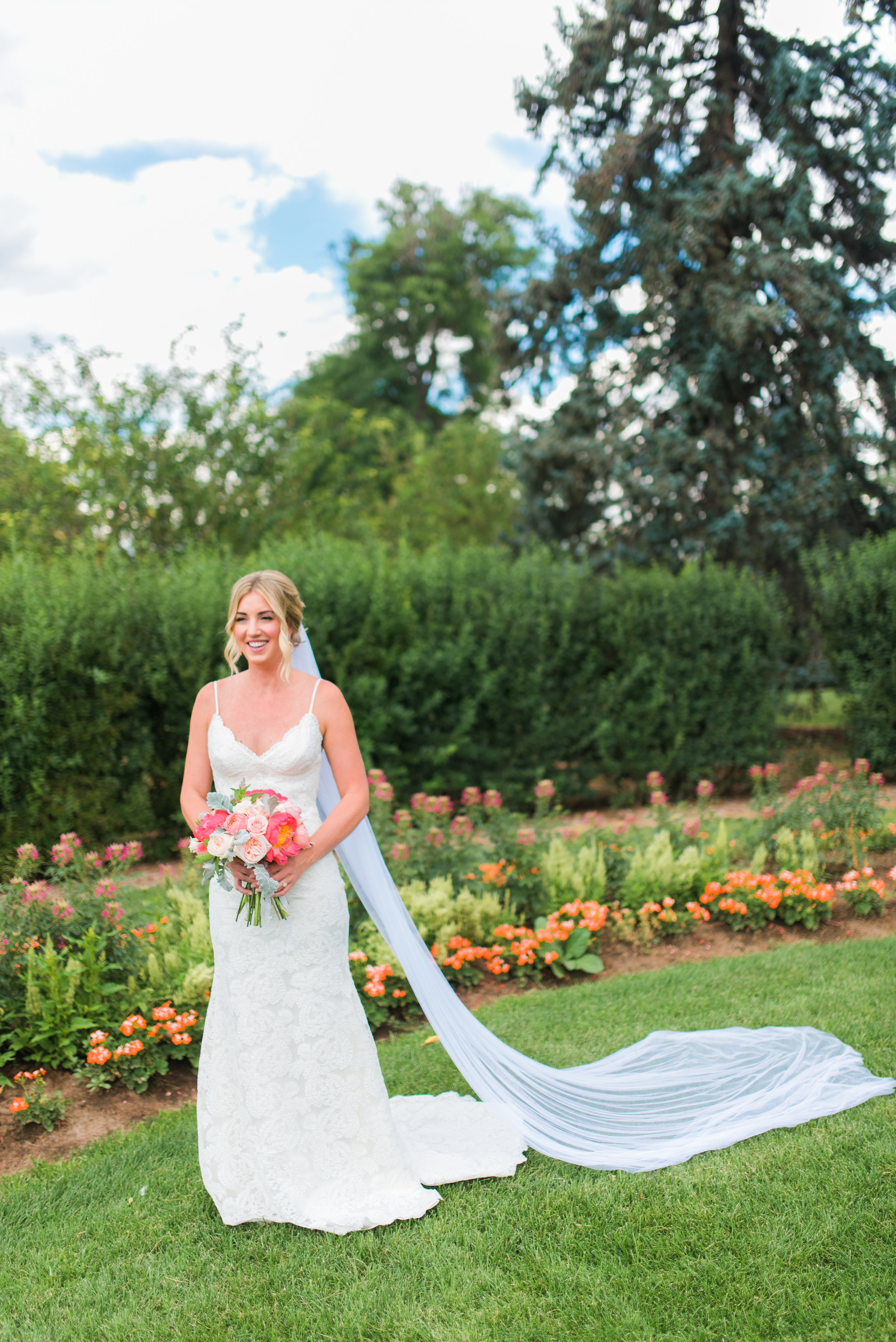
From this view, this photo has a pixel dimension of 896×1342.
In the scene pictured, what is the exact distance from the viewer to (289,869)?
3.09 meters

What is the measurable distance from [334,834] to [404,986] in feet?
6.55

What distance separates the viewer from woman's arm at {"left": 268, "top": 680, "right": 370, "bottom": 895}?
323cm

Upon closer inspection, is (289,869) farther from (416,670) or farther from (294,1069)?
(416,670)

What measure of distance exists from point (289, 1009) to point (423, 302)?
28874 millimetres

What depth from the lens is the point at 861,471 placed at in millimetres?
14539

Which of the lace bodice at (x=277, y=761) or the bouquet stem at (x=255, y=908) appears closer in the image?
the bouquet stem at (x=255, y=908)

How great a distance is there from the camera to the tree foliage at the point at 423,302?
29.0 m

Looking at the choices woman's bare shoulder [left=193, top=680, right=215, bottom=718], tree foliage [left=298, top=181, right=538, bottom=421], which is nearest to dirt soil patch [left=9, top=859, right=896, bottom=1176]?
woman's bare shoulder [left=193, top=680, right=215, bottom=718]

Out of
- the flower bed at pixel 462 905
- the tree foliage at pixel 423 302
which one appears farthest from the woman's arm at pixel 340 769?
the tree foliage at pixel 423 302

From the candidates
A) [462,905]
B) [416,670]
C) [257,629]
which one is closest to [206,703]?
[257,629]

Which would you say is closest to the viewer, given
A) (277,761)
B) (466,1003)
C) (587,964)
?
(277,761)

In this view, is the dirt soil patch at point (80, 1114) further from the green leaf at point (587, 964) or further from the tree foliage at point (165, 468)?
the tree foliage at point (165, 468)

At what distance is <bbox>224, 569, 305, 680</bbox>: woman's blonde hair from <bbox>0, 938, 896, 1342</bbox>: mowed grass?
76.4 inches

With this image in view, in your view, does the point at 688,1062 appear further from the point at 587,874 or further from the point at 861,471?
the point at 861,471
